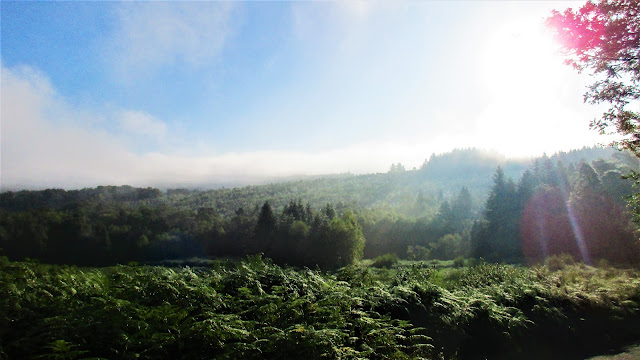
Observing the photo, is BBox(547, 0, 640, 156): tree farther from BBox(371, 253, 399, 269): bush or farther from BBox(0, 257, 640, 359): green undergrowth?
BBox(371, 253, 399, 269): bush

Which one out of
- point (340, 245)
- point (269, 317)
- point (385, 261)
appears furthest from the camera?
point (385, 261)

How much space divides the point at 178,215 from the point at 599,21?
304ft

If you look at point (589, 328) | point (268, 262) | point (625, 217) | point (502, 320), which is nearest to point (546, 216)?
point (625, 217)

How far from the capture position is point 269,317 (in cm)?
495

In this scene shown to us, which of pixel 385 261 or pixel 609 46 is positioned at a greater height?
pixel 609 46

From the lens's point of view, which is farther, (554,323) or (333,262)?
(333,262)

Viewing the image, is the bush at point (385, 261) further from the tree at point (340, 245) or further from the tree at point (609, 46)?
the tree at point (609, 46)

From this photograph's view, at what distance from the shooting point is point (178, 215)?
292ft

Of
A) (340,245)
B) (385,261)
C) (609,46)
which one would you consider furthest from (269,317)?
(385,261)

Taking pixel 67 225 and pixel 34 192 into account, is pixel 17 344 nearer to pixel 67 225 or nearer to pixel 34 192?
pixel 67 225

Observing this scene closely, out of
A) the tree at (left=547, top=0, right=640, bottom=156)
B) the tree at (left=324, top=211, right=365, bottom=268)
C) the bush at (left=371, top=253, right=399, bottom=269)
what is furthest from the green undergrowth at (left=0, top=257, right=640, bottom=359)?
the bush at (left=371, top=253, right=399, bottom=269)

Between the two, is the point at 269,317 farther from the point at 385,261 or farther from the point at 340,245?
the point at 385,261

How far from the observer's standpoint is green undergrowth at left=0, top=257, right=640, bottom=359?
4.12m

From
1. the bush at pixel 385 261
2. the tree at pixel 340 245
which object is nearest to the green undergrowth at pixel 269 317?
the tree at pixel 340 245
